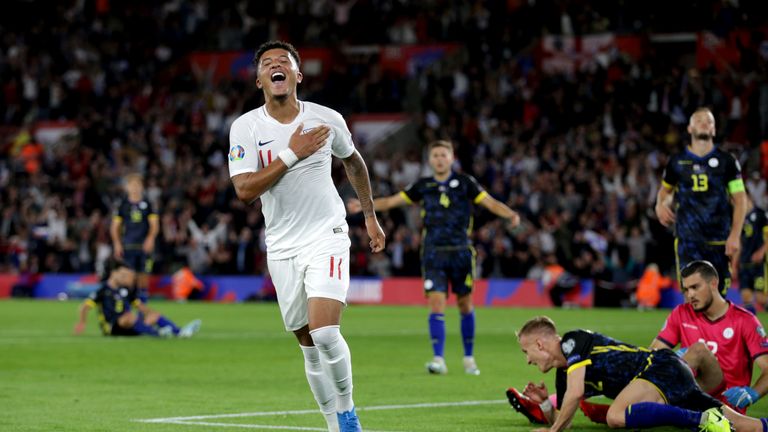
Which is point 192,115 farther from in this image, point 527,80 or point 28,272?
point 527,80

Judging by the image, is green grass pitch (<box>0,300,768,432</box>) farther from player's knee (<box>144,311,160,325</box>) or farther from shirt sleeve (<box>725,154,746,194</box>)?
shirt sleeve (<box>725,154,746,194</box>)

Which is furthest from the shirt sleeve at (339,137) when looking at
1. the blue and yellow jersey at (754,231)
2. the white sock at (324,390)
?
the blue and yellow jersey at (754,231)

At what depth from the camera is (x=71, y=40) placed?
149 ft

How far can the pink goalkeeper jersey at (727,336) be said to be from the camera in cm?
952

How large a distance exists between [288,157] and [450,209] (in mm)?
7246

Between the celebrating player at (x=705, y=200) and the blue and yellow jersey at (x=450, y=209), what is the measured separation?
274 cm

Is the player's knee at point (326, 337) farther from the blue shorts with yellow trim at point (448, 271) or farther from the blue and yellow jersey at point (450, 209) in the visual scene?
the blue and yellow jersey at point (450, 209)

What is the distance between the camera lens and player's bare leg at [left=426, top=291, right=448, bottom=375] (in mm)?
14438

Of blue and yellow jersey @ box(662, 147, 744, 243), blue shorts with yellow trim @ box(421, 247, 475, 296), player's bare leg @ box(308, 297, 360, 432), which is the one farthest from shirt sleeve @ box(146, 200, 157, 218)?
player's bare leg @ box(308, 297, 360, 432)

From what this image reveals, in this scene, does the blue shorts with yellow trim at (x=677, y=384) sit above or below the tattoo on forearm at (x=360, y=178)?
below

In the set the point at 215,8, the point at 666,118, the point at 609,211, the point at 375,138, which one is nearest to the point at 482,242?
the point at 609,211

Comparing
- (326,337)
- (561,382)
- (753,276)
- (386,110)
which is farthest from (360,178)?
(386,110)

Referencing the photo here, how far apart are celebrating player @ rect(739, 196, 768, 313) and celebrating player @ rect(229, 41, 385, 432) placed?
13.9 meters

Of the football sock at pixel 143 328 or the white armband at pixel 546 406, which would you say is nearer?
the white armband at pixel 546 406
